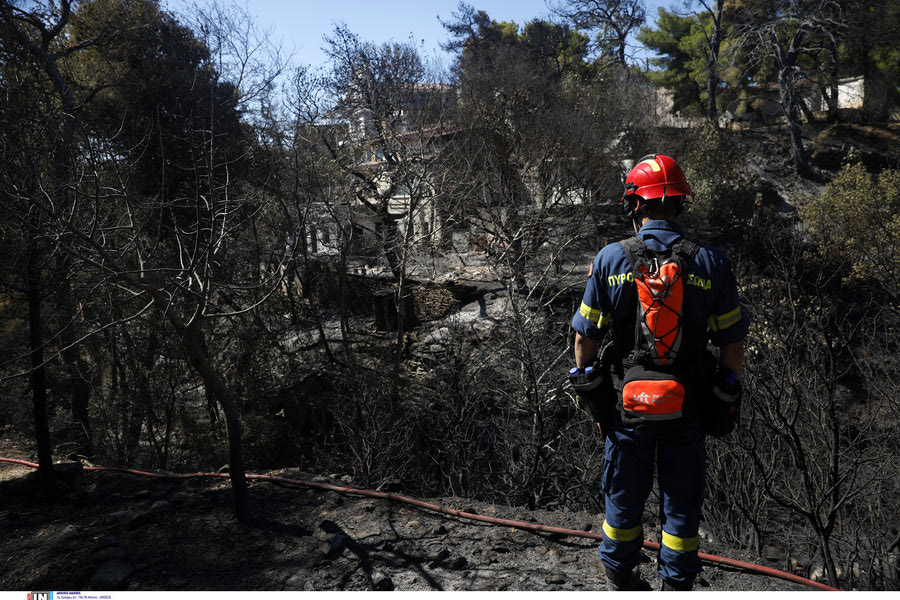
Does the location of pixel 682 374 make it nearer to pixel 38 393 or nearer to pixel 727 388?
pixel 727 388

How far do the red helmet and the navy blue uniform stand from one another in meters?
0.15

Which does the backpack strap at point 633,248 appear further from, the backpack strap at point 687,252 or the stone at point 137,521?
the stone at point 137,521

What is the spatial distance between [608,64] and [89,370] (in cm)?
2941

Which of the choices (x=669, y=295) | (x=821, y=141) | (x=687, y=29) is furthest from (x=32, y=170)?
(x=687, y=29)

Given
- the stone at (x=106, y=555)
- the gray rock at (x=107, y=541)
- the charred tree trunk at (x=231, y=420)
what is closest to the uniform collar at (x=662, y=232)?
the charred tree trunk at (x=231, y=420)

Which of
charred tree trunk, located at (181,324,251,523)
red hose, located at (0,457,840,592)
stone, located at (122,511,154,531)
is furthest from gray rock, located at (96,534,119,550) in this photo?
red hose, located at (0,457,840,592)

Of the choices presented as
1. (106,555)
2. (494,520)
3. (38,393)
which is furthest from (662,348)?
(38,393)

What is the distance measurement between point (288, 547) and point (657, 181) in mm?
3230

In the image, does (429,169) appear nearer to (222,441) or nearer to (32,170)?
(222,441)

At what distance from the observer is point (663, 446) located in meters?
2.63

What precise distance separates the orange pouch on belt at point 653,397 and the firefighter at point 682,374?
4cm

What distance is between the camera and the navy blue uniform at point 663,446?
2561 mm

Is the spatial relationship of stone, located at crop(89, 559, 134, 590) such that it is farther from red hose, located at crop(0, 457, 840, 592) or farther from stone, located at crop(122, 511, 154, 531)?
red hose, located at crop(0, 457, 840, 592)

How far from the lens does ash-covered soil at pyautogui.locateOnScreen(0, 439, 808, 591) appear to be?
3373mm
